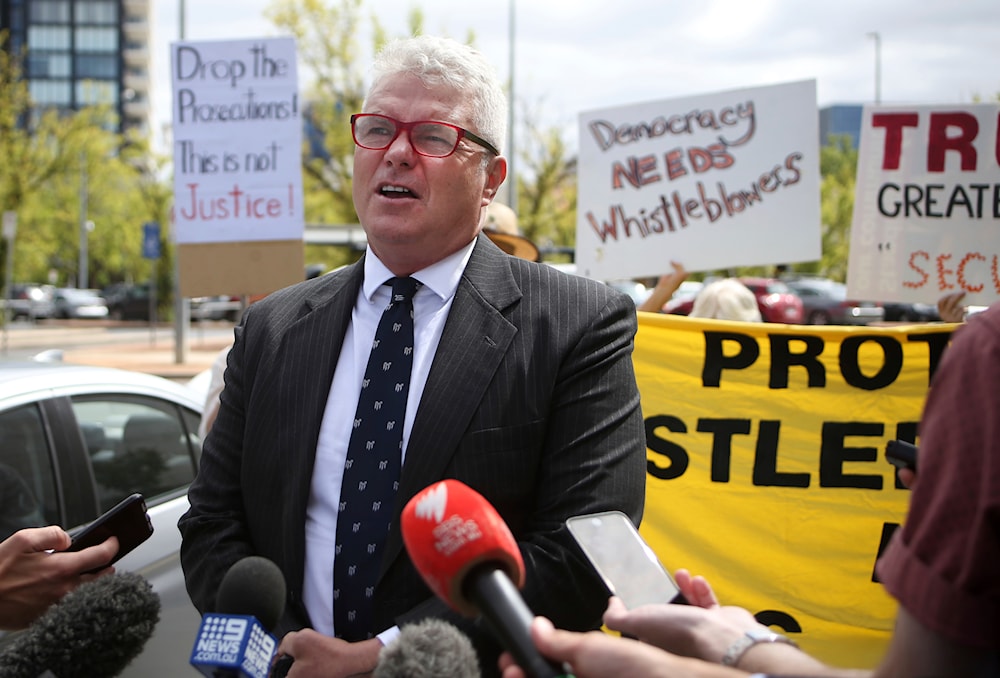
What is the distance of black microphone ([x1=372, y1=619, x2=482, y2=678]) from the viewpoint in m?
1.24

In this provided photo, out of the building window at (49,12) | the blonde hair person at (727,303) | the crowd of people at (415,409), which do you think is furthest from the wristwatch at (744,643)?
the building window at (49,12)

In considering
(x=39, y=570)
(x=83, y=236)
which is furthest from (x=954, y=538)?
(x=83, y=236)

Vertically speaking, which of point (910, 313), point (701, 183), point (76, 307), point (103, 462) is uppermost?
point (701, 183)

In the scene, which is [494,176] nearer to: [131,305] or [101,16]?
[131,305]

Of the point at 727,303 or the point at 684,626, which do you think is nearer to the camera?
Answer: the point at 684,626

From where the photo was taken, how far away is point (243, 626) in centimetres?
133

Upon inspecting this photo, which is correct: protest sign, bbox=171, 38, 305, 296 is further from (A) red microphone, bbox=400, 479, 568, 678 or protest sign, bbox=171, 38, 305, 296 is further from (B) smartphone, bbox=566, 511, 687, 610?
(A) red microphone, bbox=400, 479, 568, 678

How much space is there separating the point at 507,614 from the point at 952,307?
14.3 feet

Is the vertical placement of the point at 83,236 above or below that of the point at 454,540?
above

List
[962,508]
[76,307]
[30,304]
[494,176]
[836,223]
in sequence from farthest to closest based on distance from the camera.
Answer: [76,307] < [30,304] < [836,223] < [494,176] < [962,508]

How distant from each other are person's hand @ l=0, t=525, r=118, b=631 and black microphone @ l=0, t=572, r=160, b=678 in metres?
0.44

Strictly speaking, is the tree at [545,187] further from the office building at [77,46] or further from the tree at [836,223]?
the office building at [77,46]

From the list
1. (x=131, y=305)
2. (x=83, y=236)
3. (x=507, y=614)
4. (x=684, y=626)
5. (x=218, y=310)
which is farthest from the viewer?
(x=83, y=236)

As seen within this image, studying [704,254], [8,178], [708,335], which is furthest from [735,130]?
[8,178]
